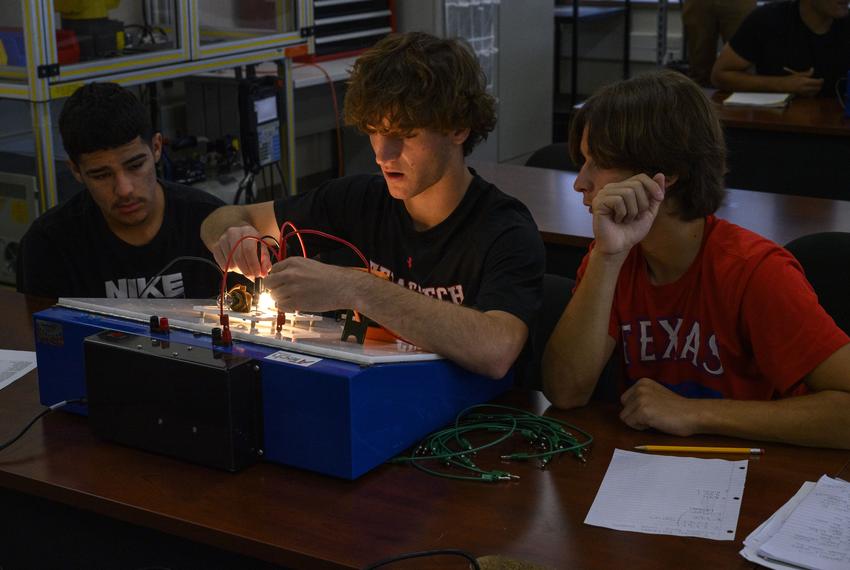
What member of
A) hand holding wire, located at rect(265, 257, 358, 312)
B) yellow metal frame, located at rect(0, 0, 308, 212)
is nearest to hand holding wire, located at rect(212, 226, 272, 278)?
hand holding wire, located at rect(265, 257, 358, 312)

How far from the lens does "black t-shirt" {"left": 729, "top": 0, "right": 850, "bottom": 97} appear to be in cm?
420

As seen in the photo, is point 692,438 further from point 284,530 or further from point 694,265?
point 284,530

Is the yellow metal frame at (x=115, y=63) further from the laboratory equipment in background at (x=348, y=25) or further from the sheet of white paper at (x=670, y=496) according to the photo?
the sheet of white paper at (x=670, y=496)

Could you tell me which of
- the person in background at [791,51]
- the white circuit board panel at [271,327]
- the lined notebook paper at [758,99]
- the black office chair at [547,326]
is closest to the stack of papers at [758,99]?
the lined notebook paper at [758,99]

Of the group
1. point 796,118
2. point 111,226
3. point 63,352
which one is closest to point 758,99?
point 796,118

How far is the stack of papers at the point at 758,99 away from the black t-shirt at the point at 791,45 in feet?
0.84

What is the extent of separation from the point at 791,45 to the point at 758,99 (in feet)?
1.41

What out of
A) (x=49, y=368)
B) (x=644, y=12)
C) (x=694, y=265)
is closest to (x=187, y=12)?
(x=49, y=368)

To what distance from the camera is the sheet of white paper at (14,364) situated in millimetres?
1756

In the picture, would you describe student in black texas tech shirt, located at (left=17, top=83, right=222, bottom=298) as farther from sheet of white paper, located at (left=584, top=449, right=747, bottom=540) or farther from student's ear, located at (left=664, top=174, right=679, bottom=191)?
sheet of white paper, located at (left=584, top=449, right=747, bottom=540)

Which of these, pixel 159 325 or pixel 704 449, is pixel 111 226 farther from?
pixel 704 449

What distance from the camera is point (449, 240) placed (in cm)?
180

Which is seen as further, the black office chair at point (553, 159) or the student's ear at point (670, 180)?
the black office chair at point (553, 159)

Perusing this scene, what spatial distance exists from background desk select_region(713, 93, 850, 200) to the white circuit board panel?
246 centimetres
